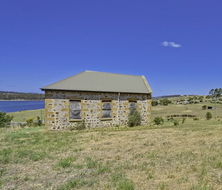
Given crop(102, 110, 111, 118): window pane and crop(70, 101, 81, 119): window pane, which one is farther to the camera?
crop(102, 110, 111, 118): window pane

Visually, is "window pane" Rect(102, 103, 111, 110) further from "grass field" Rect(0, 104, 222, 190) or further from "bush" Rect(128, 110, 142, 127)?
"grass field" Rect(0, 104, 222, 190)

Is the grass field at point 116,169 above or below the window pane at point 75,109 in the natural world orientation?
below

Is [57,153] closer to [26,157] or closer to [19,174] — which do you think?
[26,157]

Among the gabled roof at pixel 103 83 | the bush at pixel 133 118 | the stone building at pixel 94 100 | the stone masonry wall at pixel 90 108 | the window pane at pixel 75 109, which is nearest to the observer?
the stone masonry wall at pixel 90 108

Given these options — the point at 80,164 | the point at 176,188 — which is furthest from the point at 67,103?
the point at 176,188

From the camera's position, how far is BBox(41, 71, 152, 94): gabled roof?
15375 millimetres

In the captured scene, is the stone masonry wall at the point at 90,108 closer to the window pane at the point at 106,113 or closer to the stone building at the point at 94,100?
the stone building at the point at 94,100

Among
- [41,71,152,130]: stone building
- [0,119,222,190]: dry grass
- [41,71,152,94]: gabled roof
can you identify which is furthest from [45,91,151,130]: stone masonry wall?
[0,119,222,190]: dry grass

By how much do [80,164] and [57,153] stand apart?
1.94 metres

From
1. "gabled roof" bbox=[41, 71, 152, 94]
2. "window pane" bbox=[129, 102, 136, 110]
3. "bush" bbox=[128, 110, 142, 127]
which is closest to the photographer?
"gabled roof" bbox=[41, 71, 152, 94]

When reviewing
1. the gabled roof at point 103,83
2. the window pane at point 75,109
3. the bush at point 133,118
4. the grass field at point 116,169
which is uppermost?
the gabled roof at point 103,83

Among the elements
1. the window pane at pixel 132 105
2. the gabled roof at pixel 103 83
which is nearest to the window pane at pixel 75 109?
the gabled roof at pixel 103 83

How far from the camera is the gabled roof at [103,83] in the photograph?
1538 centimetres

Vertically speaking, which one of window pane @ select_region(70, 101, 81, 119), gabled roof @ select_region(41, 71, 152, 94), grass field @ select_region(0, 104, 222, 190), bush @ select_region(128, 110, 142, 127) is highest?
gabled roof @ select_region(41, 71, 152, 94)
